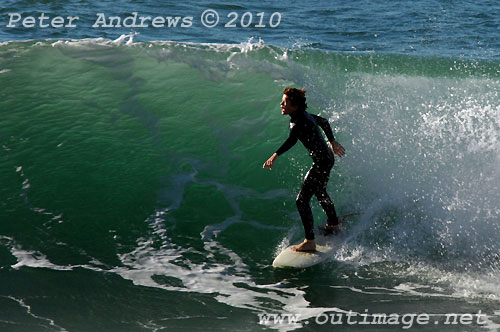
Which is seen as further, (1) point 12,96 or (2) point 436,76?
(2) point 436,76

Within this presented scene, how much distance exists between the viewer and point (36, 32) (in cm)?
1333

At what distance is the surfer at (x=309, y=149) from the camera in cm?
552

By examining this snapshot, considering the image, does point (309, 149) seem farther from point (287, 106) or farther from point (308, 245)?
point (308, 245)

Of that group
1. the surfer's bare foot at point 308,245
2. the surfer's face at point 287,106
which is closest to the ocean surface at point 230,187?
the surfer's bare foot at point 308,245

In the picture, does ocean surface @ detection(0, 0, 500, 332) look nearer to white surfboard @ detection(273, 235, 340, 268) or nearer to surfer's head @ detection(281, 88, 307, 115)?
white surfboard @ detection(273, 235, 340, 268)

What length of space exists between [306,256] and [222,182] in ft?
7.02

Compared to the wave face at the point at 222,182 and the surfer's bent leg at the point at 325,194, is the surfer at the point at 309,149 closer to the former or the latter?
the surfer's bent leg at the point at 325,194

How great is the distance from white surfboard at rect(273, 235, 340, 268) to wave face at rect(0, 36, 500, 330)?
0.08 meters

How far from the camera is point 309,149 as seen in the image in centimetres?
572

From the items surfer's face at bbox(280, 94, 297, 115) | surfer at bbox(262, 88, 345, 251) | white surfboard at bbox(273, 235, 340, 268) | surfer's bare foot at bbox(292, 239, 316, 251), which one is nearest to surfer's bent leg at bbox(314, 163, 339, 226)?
surfer at bbox(262, 88, 345, 251)

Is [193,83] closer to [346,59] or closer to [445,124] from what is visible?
[346,59]

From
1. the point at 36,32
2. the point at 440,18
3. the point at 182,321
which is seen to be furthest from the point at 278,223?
the point at 440,18

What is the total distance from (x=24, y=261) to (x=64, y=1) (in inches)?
456

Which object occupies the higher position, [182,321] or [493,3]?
[493,3]
